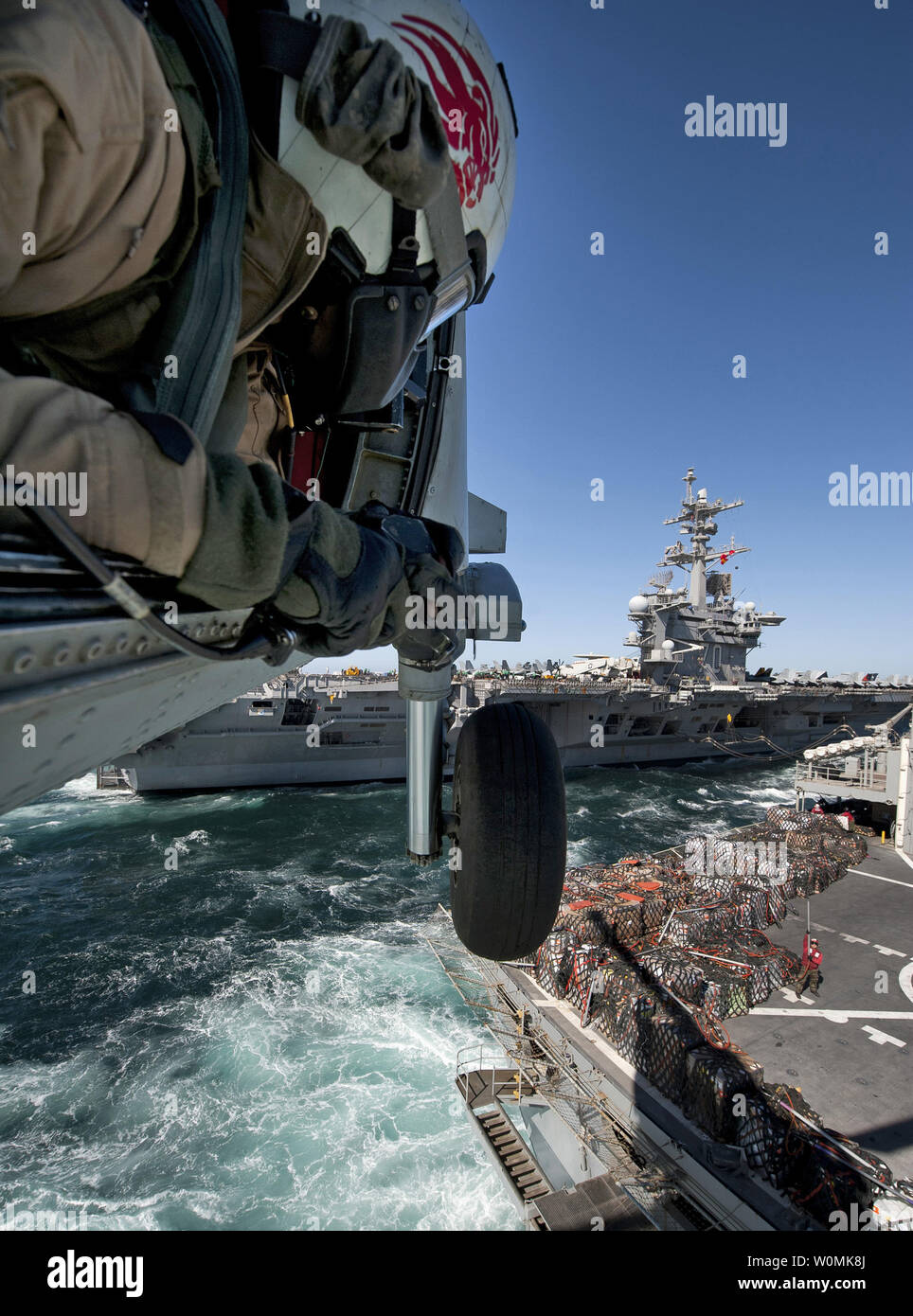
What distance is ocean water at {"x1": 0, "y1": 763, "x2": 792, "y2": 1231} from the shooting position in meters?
7.68

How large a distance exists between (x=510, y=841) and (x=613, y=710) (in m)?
27.5

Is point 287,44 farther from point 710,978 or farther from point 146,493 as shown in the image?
point 710,978

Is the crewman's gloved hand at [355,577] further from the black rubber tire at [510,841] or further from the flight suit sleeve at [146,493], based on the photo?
the black rubber tire at [510,841]

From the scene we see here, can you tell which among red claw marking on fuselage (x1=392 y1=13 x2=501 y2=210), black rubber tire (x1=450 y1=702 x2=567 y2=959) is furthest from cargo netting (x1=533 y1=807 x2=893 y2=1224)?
red claw marking on fuselage (x1=392 y1=13 x2=501 y2=210)

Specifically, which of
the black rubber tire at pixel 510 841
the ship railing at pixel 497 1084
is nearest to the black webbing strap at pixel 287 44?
the black rubber tire at pixel 510 841

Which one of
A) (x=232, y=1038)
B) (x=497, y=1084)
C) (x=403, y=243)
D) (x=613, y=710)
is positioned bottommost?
(x=232, y=1038)

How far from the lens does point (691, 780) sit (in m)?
30.1

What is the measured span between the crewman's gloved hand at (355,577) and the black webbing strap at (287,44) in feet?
5.35

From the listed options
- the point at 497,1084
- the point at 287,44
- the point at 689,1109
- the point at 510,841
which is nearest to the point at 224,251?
the point at 287,44

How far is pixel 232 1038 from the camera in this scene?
10.3 metres

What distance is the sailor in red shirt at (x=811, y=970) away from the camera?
364 inches

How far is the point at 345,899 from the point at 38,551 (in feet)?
53.2
